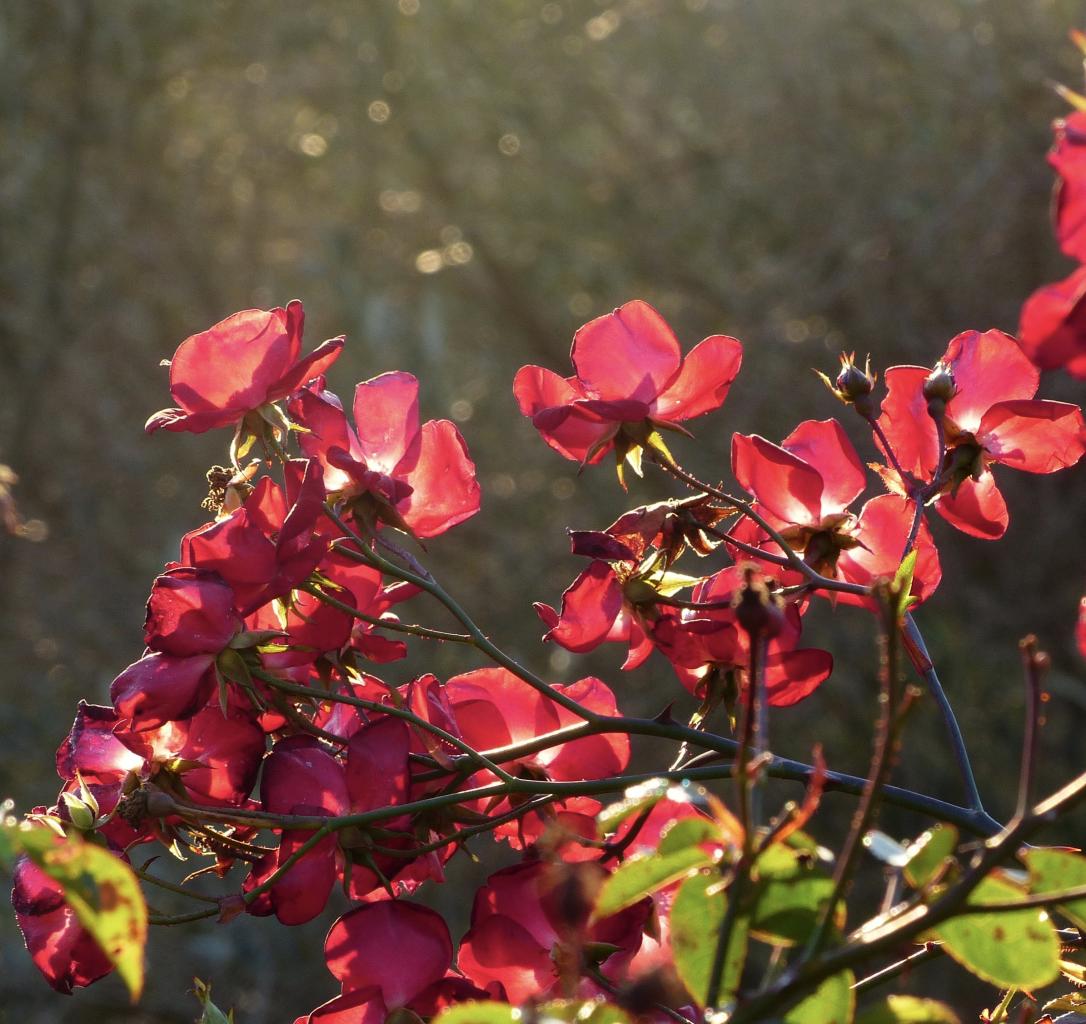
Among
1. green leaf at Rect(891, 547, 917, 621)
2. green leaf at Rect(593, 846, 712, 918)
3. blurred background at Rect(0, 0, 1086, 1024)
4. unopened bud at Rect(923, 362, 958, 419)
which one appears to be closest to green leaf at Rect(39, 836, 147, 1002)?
green leaf at Rect(593, 846, 712, 918)

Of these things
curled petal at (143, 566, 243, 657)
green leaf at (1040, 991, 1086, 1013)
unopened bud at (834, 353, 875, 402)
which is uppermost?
curled petal at (143, 566, 243, 657)

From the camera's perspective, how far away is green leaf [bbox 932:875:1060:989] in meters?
0.34

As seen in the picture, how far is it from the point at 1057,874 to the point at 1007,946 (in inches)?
0.8

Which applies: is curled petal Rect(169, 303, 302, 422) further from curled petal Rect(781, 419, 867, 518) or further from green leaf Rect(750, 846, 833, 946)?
green leaf Rect(750, 846, 833, 946)

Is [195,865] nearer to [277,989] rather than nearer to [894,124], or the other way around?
[277,989]

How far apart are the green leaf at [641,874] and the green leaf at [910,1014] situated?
51 millimetres

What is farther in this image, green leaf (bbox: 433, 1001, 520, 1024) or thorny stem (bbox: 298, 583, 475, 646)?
thorny stem (bbox: 298, 583, 475, 646)

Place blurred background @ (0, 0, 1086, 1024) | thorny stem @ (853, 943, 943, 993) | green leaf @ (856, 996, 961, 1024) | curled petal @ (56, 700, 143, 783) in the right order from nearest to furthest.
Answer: green leaf @ (856, 996, 961, 1024) < thorny stem @ (853, 943, 943, 993) < curled petal @ (56, 700, 143, 783) < blurred background @ (0, 0, 1086, 1024)

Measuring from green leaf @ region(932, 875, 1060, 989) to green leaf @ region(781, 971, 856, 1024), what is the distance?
0.09 ft

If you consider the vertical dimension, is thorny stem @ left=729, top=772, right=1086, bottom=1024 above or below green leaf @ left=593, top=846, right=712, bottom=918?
below

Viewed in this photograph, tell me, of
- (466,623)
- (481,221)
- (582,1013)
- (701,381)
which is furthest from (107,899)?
(481,221)

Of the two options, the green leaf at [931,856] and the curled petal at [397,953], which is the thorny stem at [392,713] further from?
the green leaf at [931,856]

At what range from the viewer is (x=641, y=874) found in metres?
0.33

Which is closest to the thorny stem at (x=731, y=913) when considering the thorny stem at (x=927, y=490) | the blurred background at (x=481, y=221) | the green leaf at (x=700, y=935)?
the green leaf at (x=700, y=935)
